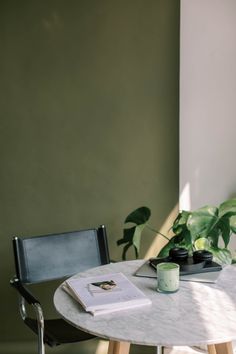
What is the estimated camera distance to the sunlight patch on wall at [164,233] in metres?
2.53

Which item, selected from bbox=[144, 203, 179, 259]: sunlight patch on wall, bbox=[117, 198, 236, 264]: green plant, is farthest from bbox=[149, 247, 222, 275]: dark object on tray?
bbox=[144, 203, 179, 259]: sunlight patch on wall

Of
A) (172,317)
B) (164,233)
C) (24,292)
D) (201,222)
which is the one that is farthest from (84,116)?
(172,317)

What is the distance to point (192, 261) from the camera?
1663mm

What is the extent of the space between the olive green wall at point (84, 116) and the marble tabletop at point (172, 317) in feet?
3.19

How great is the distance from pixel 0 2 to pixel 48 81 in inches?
18.5

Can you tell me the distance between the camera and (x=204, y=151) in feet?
8.50

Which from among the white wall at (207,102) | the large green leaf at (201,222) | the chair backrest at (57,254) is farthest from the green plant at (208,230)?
the white wall at (207,102)

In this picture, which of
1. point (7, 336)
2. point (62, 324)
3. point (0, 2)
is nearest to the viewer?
point (62, 324)

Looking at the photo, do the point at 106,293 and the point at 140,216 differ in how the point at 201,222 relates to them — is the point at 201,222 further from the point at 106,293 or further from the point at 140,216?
the point at 106,293

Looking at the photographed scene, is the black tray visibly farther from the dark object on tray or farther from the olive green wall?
the olive green wall

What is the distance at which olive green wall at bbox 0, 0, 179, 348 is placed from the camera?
2402mm

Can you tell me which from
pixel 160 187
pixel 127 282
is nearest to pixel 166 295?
pixel 127 282

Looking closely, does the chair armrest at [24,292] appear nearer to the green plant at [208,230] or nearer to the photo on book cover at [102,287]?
the photo on book cover at [102,287]

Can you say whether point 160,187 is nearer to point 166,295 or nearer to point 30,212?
point 30,212
